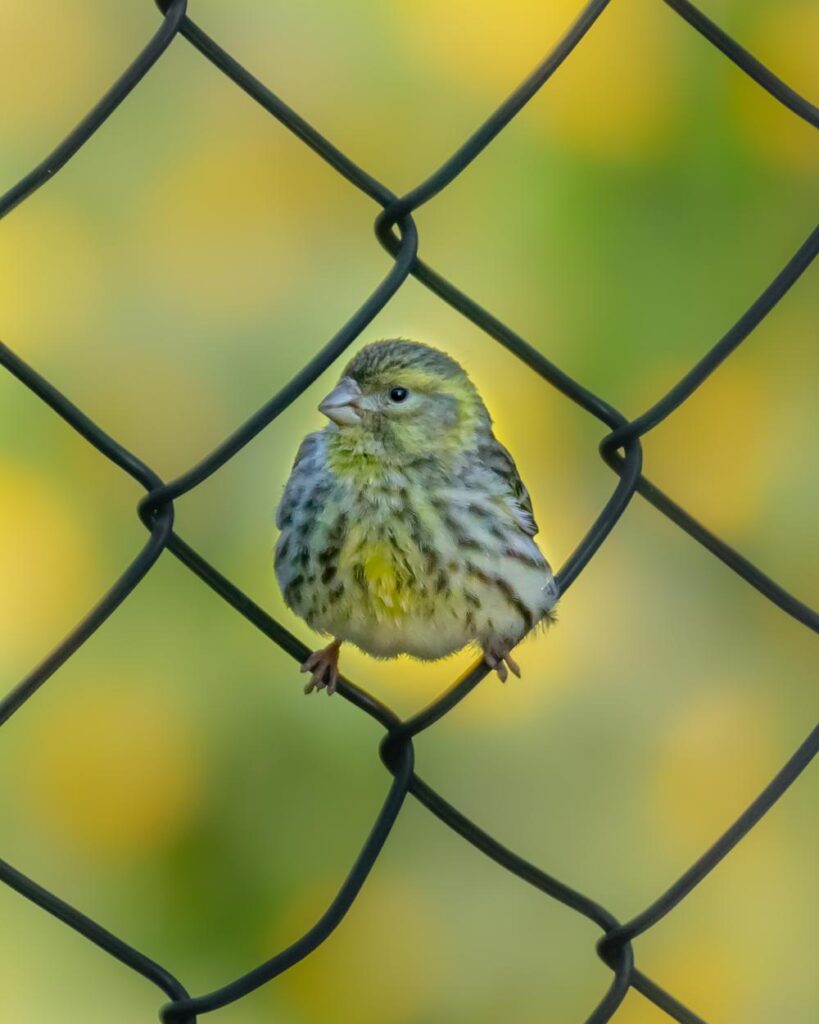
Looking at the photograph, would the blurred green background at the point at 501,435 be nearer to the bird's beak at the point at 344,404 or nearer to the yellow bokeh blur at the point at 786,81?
the yellow bokeh blur at the point at 786,81

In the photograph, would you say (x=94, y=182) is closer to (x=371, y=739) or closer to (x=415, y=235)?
(x=371, y=739)

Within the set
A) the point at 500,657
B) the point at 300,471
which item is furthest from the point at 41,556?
the point at 500,657

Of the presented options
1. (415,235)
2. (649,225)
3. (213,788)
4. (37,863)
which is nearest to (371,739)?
(213,788)

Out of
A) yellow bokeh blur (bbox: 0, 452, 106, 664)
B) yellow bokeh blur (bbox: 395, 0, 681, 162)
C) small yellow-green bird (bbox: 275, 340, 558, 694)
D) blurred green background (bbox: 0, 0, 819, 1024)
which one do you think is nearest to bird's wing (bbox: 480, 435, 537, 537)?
small yellow-green bird (bbox: 275, 340, 558, 694)

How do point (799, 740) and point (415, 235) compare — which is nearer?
point (415, 235)

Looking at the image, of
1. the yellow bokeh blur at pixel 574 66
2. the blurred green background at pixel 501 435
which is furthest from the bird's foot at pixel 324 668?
the yellow bokeh blur at pixel 574 66

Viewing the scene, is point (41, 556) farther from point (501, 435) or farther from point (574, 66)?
point (574, 66)

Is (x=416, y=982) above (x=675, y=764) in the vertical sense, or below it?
below

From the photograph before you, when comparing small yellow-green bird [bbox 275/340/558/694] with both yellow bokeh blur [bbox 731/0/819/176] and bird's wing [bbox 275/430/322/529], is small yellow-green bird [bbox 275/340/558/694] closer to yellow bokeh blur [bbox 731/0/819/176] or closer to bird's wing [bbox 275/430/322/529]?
bird's wing [bbox 275/430/322/529]
